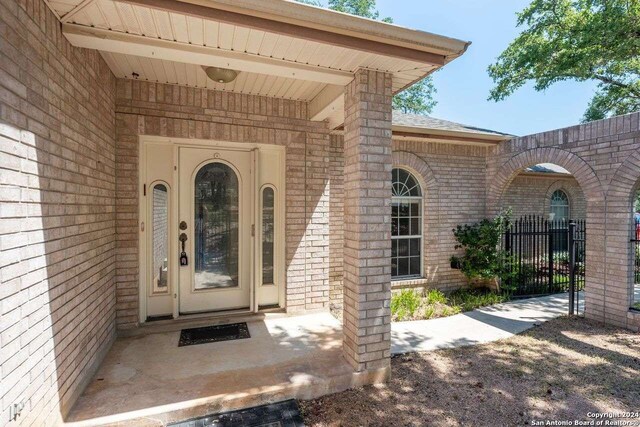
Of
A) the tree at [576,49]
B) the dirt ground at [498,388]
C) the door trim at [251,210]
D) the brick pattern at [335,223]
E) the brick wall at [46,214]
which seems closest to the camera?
the brick wall at [46,214]

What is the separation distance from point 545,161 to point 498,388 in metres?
4.36

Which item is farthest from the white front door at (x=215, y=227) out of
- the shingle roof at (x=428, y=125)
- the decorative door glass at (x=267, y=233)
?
the shingle roof at (x=428, y=125)

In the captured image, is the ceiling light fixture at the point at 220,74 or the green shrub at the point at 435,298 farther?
the green shrub at the point at 435,298

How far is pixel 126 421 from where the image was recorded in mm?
2311

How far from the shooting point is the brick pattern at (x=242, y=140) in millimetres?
3770

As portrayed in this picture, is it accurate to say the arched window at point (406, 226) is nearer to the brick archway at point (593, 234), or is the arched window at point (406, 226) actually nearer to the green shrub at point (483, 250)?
the green shrub at point (483, 250)

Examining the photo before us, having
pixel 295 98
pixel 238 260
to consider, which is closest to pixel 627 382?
pixel 238 260

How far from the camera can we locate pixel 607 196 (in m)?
4.69

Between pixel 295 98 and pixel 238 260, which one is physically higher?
pixel 295 98

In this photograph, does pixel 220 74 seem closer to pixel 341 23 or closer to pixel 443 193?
pixel 341 23

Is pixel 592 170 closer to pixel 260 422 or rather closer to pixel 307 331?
pixel 307 331

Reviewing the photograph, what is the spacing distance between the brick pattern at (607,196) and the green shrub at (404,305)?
2661mm

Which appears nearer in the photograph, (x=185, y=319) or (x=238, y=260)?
(x=185, y=319)

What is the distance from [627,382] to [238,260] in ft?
15.0
